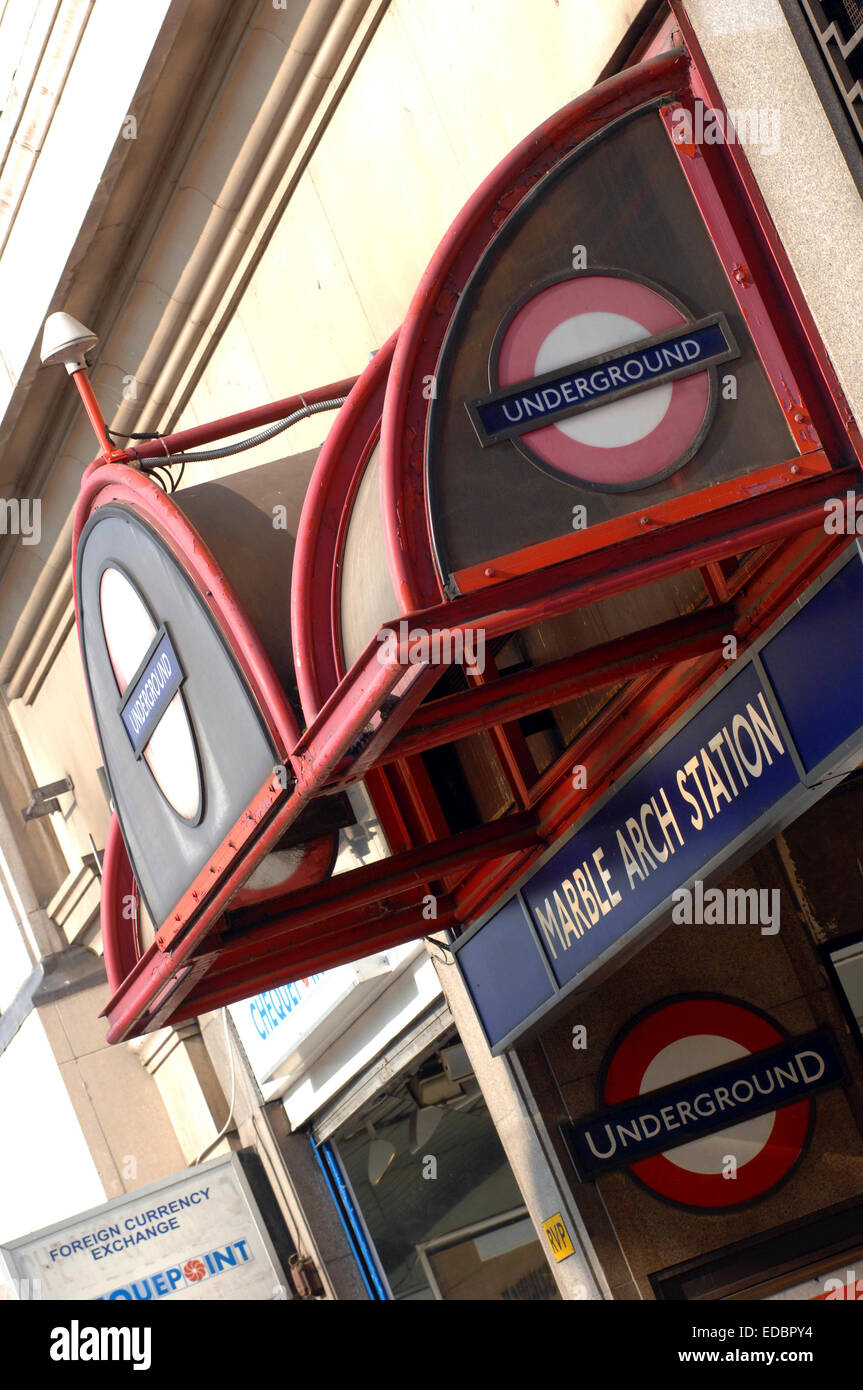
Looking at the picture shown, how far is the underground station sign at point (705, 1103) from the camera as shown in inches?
320

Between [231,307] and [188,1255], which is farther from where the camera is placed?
[188,1255]

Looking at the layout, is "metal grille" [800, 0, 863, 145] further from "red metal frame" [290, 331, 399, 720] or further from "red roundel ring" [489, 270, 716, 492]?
"red metal frame" [290, 331, 399, 720]

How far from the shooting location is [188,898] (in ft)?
22.4

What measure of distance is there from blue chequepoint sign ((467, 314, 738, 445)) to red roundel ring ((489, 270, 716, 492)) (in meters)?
0.03

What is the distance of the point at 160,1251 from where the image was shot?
37.5 ft

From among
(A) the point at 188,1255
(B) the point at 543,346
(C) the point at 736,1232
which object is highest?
(B) the point at 543,346

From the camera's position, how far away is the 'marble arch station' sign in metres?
4.96

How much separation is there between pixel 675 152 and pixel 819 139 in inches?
19.5

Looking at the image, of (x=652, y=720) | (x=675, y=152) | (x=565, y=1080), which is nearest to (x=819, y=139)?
(x=675, y=152)

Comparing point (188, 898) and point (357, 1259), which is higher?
point (188, 898)

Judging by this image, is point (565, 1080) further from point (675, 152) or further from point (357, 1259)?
point (675, 152)
